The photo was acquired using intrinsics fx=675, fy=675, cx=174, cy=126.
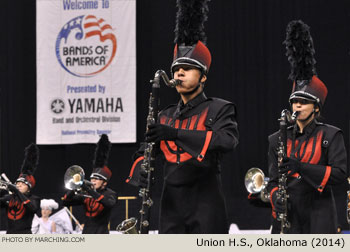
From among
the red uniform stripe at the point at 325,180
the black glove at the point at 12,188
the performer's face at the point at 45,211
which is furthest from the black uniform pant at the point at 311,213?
the performer's face at the point at 45,211

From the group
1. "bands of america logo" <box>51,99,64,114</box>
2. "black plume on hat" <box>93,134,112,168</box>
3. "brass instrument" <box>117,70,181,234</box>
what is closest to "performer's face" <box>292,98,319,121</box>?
"brass instrument" <box>117,70,181,234</box>

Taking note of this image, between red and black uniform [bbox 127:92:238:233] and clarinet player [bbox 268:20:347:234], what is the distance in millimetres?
718

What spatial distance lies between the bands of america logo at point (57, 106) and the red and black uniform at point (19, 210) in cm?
279

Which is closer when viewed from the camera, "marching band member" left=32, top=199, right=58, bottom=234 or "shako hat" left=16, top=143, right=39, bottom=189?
"shako hat" left=16, top=143, right=39, bottom=189

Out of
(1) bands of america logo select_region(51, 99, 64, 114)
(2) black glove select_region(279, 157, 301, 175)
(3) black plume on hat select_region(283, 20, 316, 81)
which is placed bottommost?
(1) bands of america logo select_region(51, 99, 64, 114)

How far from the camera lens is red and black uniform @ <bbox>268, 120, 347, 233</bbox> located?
16.4 feet

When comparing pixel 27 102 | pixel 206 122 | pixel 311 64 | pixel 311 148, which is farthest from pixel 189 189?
pixel 27 102

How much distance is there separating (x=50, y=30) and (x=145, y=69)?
2180 millimetres

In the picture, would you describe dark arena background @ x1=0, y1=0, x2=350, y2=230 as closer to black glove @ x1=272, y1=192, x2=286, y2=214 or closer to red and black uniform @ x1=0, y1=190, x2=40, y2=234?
red and black uniform @ x1=0, y1=190, x2=40, y2=234

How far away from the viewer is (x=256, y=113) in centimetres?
1274

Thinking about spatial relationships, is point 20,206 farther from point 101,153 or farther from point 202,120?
point 202,120

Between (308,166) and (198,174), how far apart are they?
102cm

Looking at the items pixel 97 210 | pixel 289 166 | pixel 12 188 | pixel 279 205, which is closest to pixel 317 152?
pixel 289 166

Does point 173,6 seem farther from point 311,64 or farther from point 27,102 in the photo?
point 311,64
